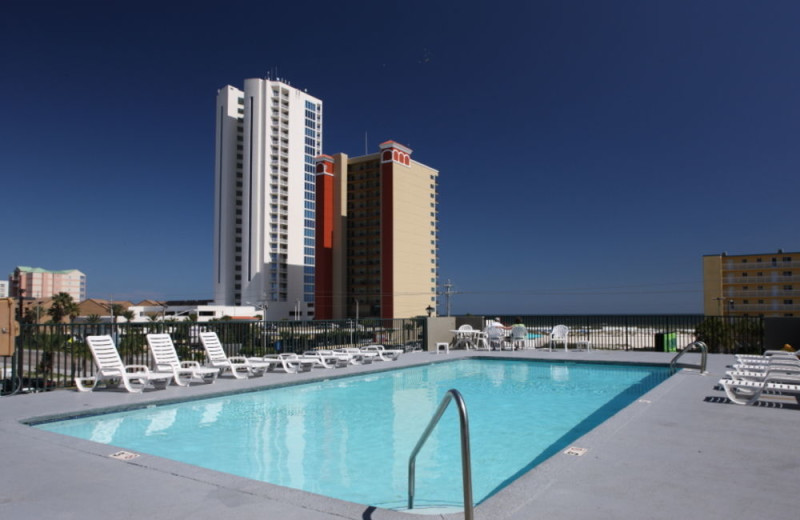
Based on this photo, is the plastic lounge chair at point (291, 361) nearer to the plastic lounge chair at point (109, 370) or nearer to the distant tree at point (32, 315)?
the plastic lounge chair at point (109, 370)

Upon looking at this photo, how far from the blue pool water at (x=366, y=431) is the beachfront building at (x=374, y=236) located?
64278 millimetres

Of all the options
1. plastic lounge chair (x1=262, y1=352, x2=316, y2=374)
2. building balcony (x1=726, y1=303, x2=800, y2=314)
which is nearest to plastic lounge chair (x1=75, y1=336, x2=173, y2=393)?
plastic lounge chair (x1=262, y1=352, x2=316, y2=374)

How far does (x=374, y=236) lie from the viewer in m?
81.7

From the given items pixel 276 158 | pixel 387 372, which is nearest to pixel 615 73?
pixel 387 372

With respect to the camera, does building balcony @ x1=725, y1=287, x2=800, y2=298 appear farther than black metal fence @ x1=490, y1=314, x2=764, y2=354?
Yes

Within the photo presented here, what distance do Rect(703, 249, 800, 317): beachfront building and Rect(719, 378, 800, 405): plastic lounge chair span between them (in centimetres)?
6801

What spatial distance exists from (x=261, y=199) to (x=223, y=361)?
8141cm

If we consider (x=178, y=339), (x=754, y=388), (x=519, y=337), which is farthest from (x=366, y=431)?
(x=519, y=337)

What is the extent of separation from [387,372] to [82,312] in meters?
84.8

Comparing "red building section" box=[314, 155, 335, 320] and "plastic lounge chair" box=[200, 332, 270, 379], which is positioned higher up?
"red building section" box=[314, 155, 335, 320]

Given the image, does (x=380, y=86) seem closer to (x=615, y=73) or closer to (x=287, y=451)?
(x=615, y=73)

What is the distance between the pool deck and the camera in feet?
9.89

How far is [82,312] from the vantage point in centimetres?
8038

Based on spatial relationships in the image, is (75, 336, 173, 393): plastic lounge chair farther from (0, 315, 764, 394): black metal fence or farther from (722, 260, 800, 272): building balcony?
(722, 260, 800, 272): building balcony
